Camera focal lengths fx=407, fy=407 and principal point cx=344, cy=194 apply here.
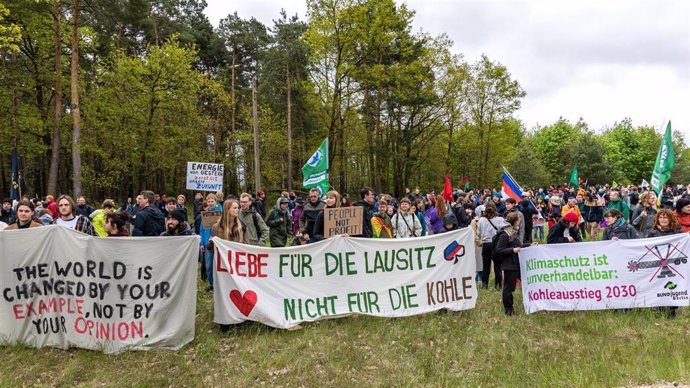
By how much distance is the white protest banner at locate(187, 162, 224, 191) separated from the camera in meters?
13.1

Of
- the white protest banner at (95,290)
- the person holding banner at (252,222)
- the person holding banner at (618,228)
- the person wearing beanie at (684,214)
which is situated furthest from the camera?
the person holding banner at (252,222)

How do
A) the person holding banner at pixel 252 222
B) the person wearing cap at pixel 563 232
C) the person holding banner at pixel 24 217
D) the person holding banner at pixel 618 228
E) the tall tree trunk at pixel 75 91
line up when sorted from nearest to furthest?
1. the person holding banner at pixel 24 217
2. the person holding banner at pixel 618 228
3. the person holding banner at pixel 252 222
4. the person wearing cap at pixel 563 232
5. the tall tree trunk at pixel 75 91

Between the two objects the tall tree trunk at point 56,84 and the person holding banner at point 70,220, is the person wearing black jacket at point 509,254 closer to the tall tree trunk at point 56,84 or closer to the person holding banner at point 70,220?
the person holding banner at point 70,220

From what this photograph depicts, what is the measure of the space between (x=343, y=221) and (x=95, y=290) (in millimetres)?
3768

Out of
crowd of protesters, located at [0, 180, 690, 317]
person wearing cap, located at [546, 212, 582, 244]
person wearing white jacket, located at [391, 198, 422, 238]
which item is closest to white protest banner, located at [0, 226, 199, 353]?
crowd of protesters, located at [0, 180, 690, 317]

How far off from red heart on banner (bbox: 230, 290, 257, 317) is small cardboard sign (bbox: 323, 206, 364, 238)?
1.75 metres

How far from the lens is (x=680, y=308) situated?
6.66 metres

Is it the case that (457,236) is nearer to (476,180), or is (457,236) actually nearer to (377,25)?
(377,25)

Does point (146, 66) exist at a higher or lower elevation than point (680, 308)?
higher

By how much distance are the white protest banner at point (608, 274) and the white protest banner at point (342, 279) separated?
1.09 metres

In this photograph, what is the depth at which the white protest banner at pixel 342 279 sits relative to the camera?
5805mm

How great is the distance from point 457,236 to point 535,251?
1.30 metres

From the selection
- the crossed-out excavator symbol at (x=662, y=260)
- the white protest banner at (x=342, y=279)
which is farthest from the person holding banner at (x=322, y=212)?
the crossed-out excavator symbol at (x=662, y=260)

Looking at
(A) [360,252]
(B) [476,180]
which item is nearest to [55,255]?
(A) [360,252]
